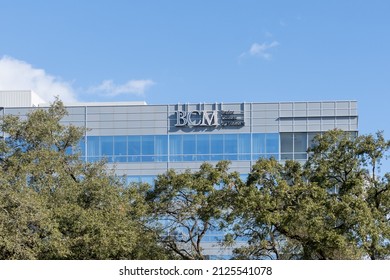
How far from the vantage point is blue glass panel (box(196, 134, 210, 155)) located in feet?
216

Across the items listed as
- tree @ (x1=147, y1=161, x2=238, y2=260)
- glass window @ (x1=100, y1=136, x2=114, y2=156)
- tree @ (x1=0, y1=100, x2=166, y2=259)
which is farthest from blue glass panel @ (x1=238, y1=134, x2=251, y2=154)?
tree @ (x1=147, y1=161, x2=238, y2=260)

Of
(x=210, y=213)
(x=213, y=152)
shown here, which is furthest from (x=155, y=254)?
(x=213, y=152)

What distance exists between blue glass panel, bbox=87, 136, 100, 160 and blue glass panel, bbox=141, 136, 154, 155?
12.6 ft

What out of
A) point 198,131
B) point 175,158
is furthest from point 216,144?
point 175,158

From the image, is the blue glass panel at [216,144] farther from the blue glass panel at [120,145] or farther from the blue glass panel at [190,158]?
the blue glass panel at [120,145]

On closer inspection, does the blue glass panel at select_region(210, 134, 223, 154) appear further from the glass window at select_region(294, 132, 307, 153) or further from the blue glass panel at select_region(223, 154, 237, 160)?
the glass window at select_region(294, 132, 307, 153)

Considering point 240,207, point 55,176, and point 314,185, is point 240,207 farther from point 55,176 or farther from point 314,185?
point 55,176

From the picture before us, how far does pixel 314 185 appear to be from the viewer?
2903 centimetres

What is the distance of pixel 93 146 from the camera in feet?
219

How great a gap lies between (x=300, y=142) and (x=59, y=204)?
128ft

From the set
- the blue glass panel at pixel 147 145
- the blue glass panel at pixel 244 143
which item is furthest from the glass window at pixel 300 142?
the blue glass panel at pixel 147 145

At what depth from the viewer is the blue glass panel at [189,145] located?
66.2 metres

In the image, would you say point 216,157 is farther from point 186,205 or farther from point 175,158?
point 186,205

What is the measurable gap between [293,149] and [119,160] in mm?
14636
